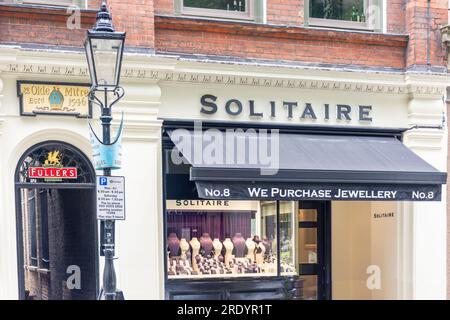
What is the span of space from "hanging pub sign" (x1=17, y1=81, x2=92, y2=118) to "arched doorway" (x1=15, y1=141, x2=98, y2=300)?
1.57 ft

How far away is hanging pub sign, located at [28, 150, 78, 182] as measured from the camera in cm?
826

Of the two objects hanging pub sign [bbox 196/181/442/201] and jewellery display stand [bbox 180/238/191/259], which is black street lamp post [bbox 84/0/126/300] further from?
jewellery display stand [bbox 180/238/191/259]

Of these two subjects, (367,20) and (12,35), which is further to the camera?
(367,20)

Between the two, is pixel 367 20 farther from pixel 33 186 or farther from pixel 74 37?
pixel 33 186

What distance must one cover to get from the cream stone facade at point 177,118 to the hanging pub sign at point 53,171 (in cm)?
27

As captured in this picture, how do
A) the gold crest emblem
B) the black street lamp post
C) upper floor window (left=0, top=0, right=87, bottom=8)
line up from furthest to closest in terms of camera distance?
the gold crest emblem, upper floor window (left=0, top=0, right=87, bottom=8), the black street lamp post

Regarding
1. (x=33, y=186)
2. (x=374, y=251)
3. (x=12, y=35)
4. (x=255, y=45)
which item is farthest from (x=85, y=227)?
(x=374, y=251)

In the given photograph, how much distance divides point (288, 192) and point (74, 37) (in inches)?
138

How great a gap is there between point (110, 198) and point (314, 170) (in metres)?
2.98

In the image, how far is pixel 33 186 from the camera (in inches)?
322

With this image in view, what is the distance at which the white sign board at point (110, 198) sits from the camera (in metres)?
6.52

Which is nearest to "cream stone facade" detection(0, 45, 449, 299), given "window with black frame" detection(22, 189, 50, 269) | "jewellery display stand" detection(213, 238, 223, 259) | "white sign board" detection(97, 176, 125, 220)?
"jewellery display stand" detection(213, 238, 223, 259)

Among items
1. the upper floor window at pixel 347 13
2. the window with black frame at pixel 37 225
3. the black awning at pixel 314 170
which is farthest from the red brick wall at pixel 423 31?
the window with black frame at pixel 37 225

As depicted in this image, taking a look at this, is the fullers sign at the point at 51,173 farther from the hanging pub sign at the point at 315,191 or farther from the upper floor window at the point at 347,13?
the upper floor window at the point at 347,13
